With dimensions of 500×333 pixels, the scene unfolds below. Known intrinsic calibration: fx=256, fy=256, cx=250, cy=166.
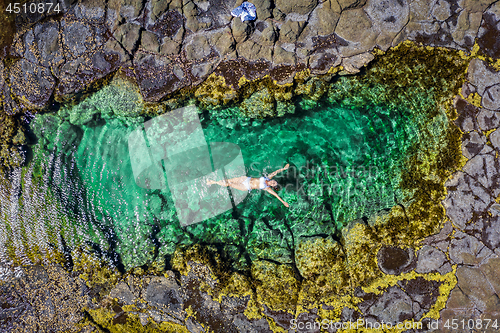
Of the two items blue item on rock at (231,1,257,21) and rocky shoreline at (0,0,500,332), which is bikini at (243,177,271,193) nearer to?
rocky shoreline at (0,0,500,332)

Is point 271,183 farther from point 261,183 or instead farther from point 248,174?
point 248,174

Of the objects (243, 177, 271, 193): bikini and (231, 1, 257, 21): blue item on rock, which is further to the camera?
(243, 177, 271, 193): bikini

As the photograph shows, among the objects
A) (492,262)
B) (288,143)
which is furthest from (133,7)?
(492,262)

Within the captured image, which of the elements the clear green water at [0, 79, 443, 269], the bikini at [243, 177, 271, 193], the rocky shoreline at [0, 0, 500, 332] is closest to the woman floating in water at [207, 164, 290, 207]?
the bikini at [243, 177, 271, 193]

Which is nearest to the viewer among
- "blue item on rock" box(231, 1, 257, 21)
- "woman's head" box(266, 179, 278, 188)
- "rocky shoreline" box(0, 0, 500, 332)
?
"rocky shoreline" box(0, 0, 500, 332)

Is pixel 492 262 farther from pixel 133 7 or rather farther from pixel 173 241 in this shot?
pixel 133 7

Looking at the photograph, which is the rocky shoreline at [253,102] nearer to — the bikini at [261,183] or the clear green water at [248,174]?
the clear green water at [248,174]

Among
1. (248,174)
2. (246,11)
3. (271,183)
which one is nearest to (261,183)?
(271,183)
